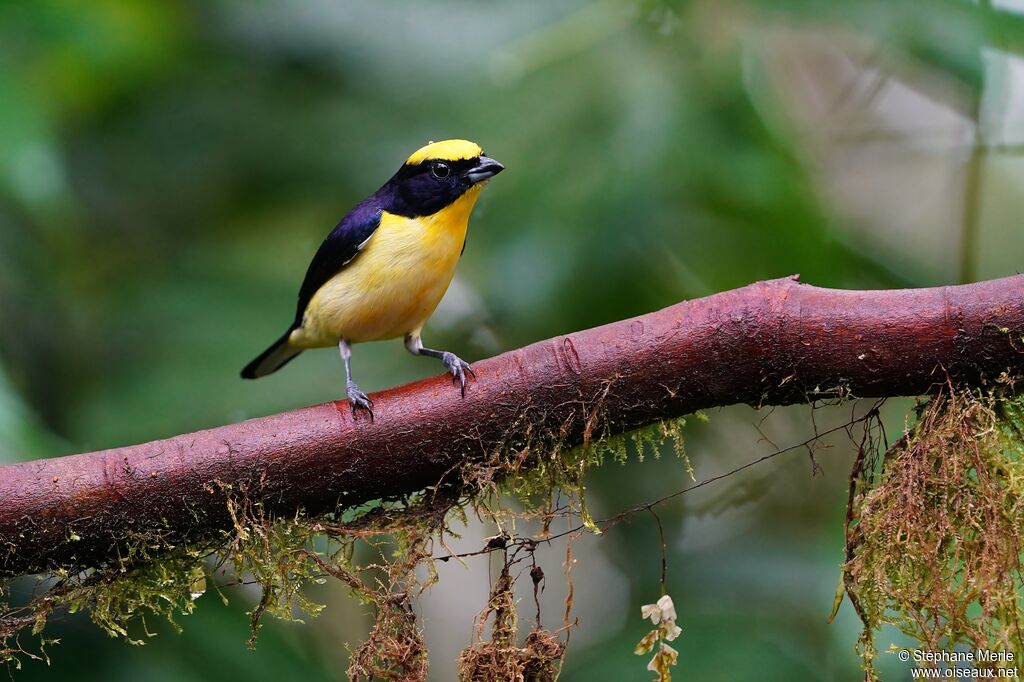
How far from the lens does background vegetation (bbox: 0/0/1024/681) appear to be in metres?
3.23

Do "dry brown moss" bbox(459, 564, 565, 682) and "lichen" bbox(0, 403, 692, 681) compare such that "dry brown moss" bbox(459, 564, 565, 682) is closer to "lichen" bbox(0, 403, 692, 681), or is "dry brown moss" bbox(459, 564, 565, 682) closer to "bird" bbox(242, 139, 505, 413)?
"lichen" bbox(0, 403, 692, 681)

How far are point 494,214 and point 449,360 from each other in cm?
90

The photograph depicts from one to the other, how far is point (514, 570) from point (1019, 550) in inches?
45.4

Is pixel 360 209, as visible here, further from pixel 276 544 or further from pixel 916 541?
pixel 916 541

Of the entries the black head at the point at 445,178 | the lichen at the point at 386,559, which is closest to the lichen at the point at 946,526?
the lichen at the point at 386,559

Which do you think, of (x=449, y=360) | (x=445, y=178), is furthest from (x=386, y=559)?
(x=445, y=178)

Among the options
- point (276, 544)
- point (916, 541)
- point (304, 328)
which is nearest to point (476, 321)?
point (304, 328)

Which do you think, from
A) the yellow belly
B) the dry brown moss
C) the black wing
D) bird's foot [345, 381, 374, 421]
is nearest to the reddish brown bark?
bird's foot [345, 381, 374, 421]

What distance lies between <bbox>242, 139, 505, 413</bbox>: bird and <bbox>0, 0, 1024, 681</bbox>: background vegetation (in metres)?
0.30

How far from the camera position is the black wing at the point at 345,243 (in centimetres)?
311

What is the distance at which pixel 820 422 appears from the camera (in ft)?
13.4

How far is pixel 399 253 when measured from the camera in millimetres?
3029

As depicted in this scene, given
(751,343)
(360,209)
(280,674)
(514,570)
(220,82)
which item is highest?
(220,82)

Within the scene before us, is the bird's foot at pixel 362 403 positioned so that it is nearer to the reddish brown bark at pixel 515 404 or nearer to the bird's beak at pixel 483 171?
the reddish brown bark at pixel 515 404
